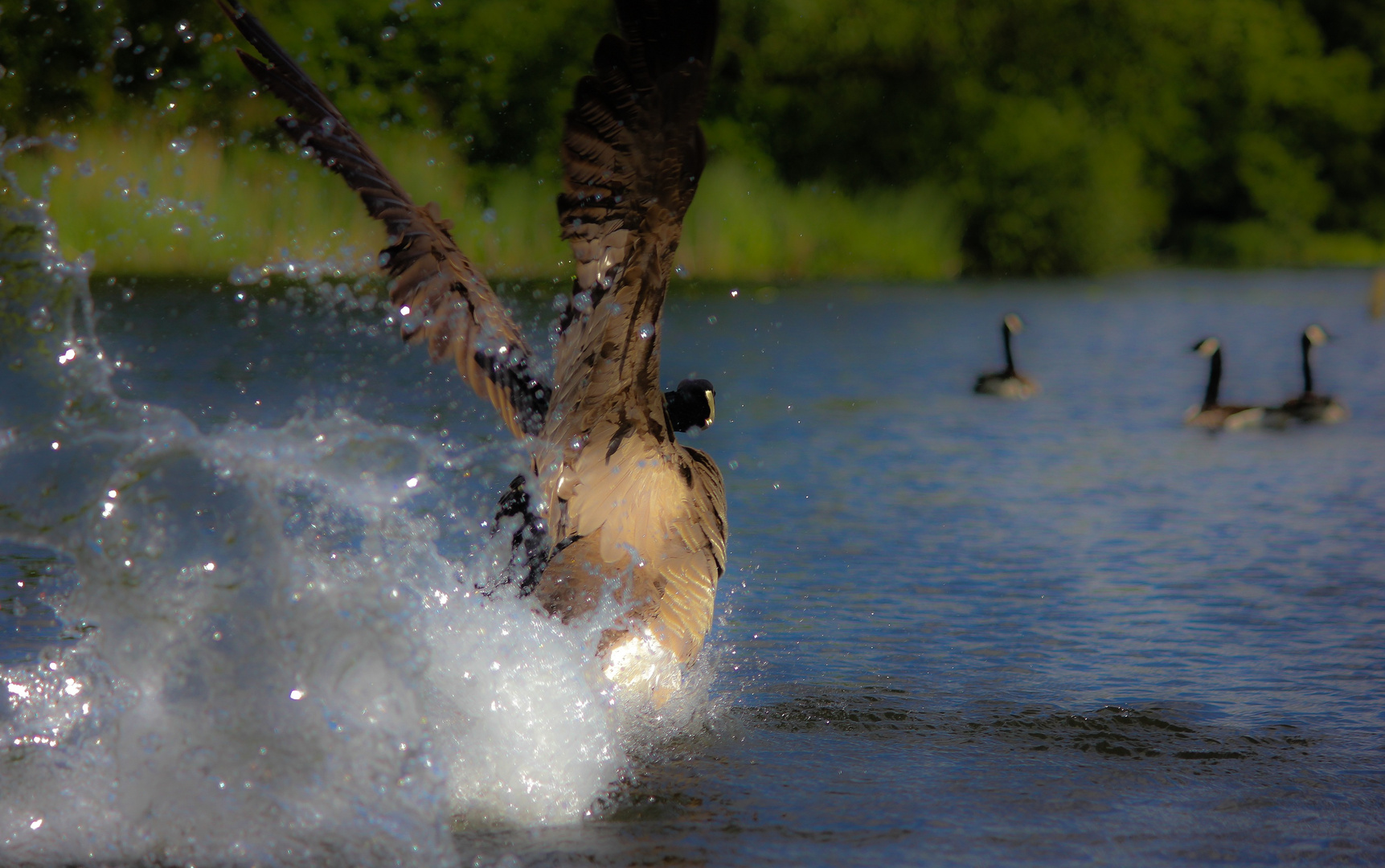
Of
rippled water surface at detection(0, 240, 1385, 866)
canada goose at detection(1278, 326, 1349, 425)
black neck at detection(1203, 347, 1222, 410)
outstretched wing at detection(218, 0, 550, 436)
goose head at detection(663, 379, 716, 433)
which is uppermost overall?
black neck at detection(1203, 347, 1222, 410)

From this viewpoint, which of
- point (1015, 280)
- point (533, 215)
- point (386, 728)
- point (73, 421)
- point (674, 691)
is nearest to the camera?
point (386, 728)

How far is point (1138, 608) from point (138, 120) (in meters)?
20.6

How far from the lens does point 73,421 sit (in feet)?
14.3


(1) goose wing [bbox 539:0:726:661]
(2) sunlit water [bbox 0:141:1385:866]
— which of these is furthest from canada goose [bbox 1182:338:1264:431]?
(1) goose wing [bbox 539:0:726:661]

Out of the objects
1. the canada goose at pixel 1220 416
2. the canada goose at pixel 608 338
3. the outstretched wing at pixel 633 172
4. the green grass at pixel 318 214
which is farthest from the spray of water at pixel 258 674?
the green grass at pixel 318 214

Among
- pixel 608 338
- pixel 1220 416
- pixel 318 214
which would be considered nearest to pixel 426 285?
pixel 608 338

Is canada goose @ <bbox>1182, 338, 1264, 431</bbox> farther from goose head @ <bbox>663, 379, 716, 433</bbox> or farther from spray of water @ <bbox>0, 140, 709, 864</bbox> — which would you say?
spray of water @ <bbox>0, 140, 709, 864</bbox>

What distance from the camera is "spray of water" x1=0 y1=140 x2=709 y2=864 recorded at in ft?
12.0

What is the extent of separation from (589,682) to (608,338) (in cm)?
108

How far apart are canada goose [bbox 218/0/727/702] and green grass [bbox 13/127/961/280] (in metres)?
9.71

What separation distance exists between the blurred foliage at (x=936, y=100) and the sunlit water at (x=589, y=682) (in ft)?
34.9

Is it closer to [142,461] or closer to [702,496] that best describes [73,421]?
[142,461]

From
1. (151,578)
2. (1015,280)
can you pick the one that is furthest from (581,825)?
(1015,280)

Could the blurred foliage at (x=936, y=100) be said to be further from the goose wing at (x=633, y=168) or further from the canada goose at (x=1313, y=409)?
the goose wing at (x=633, y=168)
